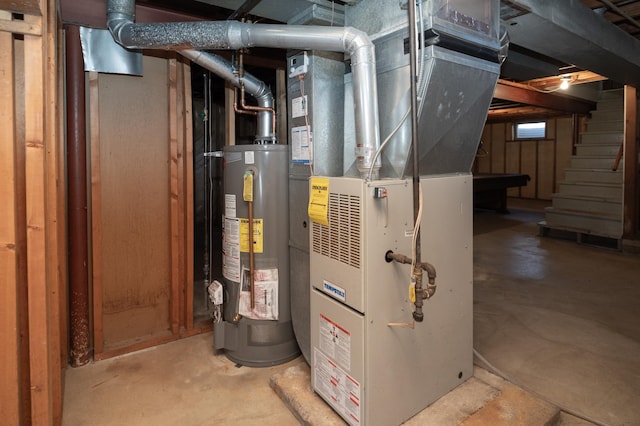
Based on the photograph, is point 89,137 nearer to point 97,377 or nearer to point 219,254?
point 97,377

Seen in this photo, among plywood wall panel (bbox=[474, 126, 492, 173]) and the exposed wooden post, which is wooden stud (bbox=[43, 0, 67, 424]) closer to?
the exposed wooden post

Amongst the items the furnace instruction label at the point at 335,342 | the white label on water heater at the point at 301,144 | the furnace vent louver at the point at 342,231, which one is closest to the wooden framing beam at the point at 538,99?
the white label on water heater at the point at 301,144

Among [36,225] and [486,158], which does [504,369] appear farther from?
[486,158]

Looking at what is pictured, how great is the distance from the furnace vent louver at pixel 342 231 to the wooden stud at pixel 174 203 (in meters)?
1.16

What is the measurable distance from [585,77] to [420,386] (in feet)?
15.3

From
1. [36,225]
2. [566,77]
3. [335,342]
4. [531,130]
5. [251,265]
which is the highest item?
[531,130]

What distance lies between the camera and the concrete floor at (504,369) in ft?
5.97

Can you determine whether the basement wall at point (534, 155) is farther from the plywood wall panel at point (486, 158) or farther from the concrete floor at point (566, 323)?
the concrete floor at point (566, 323)

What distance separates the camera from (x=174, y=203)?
244cm

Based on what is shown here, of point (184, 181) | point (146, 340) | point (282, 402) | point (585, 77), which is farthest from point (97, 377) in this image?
point (585, 77)

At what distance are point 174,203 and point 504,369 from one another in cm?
214

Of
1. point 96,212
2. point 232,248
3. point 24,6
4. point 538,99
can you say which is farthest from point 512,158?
point 24,6

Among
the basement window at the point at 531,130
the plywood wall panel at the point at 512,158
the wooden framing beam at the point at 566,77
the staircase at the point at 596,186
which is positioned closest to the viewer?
the wooden framing beam at the point at 566,77

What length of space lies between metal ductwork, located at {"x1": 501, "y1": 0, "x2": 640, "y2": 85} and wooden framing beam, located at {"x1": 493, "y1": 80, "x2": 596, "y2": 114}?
48.9 inches
